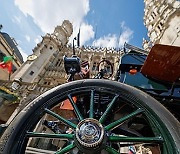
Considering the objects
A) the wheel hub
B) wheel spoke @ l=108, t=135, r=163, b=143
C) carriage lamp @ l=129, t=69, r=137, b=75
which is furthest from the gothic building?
wheel spoke @ l=108, t=135, r=163, b=143

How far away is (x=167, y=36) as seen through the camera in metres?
14.4

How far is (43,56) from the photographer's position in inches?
1222

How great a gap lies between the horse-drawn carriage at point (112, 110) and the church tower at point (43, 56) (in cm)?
2258

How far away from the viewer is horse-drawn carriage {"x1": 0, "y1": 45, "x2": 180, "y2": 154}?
2545 mm

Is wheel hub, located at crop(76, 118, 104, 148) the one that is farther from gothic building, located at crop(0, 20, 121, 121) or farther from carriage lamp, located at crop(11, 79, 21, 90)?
carriage lamp, located at crop(11, 79, 21, 90)

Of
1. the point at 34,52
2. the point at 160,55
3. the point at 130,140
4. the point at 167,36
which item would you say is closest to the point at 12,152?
the point at 130,140

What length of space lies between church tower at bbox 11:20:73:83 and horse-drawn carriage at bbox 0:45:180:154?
74.1 feet

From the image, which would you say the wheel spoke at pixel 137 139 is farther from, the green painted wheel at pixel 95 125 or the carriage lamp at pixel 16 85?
the carriage lamp at pixel 16 85

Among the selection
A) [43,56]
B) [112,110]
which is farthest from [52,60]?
[112,110]

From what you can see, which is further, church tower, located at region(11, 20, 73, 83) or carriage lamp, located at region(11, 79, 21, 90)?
church tower, located at region(11, 20, 73, 83)

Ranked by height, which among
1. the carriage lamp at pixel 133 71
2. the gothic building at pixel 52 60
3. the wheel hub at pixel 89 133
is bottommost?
the wheel hub at pixel 89 133

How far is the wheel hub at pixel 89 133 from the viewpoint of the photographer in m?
2.49

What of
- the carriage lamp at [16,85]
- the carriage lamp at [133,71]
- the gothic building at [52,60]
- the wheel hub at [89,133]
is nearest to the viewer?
the wheel hub at [89,133]

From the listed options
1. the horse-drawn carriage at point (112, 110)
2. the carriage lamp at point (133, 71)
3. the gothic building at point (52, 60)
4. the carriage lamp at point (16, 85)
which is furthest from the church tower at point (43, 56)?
the horse-drawn carriage at point (112, 110)
